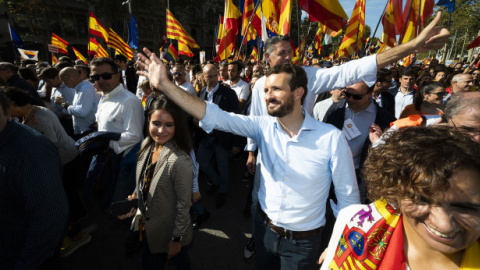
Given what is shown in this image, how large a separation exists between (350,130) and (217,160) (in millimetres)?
2257

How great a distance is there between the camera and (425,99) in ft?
10.6

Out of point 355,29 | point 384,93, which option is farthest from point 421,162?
point 355,29

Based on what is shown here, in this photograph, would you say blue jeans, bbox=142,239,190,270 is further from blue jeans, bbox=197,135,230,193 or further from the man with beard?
blue jeans, bbox=197,135,230,193

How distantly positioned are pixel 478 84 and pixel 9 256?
10.2 m

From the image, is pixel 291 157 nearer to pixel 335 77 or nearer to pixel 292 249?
pixel 292 249

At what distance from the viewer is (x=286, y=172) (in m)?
1.69

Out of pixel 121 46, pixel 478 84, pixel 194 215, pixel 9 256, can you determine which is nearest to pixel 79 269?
pixel 9 256

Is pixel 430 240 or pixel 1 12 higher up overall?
pixel 1 12

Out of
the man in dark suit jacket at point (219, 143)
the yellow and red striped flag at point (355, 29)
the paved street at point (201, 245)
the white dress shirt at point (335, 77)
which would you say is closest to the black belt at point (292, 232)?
the paved street at point (201, 245)

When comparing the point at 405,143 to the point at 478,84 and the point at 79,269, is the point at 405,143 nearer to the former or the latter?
the point at 79,269

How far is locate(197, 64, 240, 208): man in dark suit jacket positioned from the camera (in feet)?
13.0

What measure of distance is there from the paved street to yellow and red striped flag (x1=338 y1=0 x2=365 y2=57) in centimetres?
590

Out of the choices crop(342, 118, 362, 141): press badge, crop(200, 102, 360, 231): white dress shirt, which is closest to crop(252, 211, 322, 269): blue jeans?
crop(200, 102, 360, 231): white dress shirt

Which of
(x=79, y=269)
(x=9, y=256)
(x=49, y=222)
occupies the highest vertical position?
(x=49, y=222)
